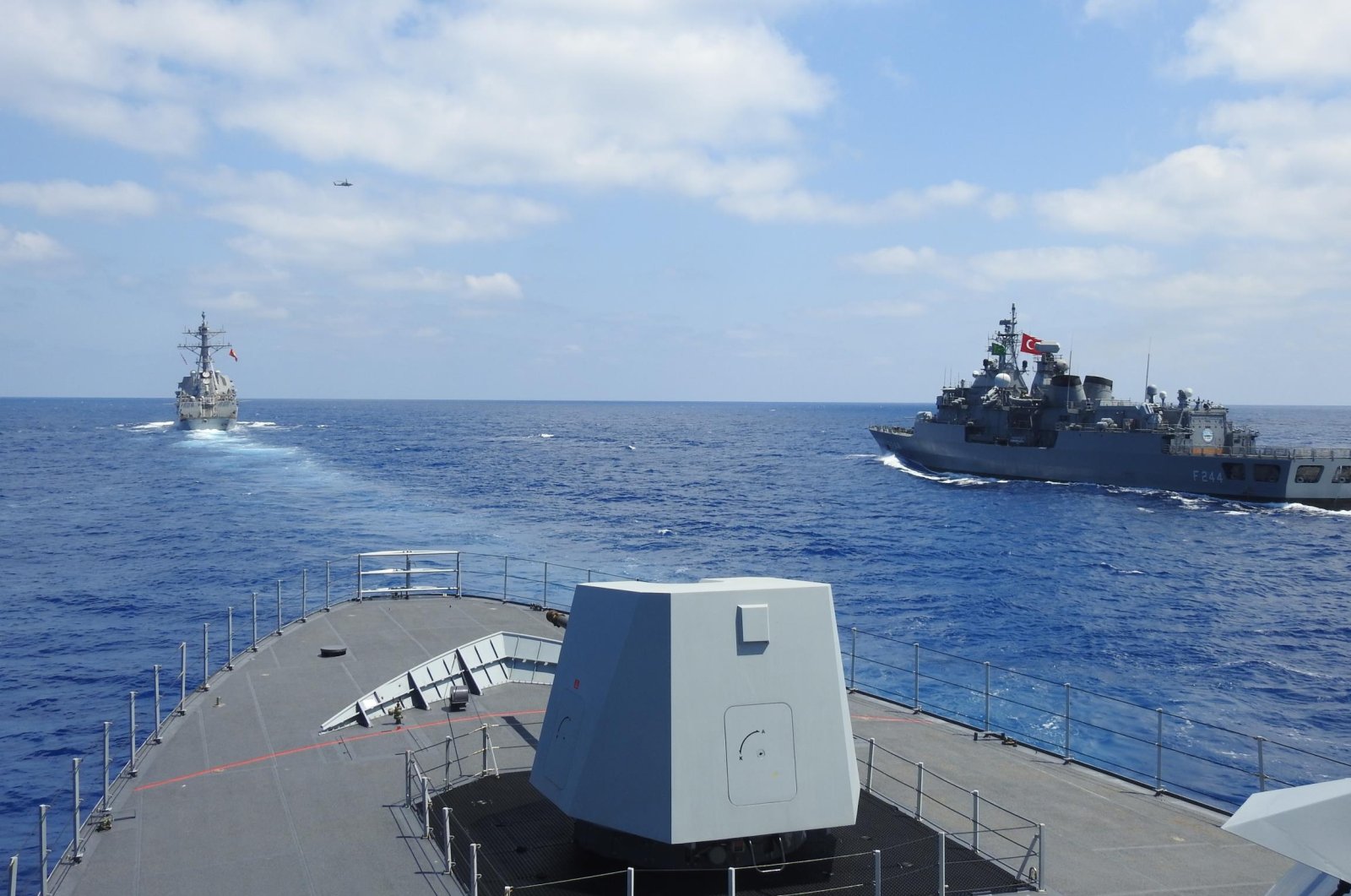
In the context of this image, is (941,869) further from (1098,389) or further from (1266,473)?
(1098,389)

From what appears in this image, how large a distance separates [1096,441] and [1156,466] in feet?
15.8

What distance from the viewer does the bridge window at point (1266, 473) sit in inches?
2547

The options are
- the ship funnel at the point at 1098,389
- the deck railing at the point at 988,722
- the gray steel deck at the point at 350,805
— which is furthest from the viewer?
the ship funnel at the point at 1098,389

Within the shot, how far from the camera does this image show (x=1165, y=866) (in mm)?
9578

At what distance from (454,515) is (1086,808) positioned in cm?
4959

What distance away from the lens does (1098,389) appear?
77.9 m

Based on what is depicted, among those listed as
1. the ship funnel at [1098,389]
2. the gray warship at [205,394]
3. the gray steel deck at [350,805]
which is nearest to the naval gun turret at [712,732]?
the gray steel deck at [350,805]

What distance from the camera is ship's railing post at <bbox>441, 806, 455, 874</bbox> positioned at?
366 inches

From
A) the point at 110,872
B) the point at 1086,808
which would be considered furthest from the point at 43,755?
the point at 1086,808

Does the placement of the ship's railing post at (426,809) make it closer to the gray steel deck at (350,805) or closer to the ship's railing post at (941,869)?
the gray steel deck at (350,805)

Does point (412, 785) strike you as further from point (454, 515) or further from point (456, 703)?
point (454, 515)

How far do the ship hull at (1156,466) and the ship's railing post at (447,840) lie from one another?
228 ft

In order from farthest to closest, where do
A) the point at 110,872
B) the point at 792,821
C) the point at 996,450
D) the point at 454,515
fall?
1. the point at 996,450
2. the point at 454,515
3. the point at 110,872
4. the point at 792,821

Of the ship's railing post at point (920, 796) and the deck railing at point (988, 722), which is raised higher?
the ship's railing post at point (920, 796)
